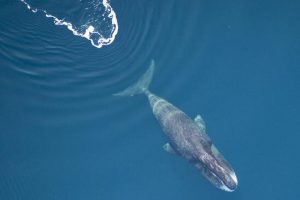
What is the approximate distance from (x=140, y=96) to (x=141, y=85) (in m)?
0.59

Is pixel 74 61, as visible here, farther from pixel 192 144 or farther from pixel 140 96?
pixel 192 144

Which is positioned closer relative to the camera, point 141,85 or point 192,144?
point 192,144

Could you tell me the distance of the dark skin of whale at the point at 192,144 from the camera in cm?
1289

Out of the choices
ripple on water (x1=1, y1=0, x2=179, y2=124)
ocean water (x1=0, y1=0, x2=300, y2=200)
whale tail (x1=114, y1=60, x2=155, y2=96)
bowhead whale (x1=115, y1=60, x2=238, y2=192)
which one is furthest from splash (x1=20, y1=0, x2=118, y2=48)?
bowhead whale (x1=115, y1=60, x2=238, y2=192)

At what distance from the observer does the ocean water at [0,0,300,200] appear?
15188 millimetres

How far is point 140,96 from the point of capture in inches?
624

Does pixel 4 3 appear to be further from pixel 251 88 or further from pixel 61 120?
pixel 251 88

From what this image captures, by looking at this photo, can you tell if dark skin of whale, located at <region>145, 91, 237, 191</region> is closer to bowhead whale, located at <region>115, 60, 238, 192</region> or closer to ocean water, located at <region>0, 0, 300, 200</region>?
bowhead whale, located at <region>115, 60, 238, 192</region>

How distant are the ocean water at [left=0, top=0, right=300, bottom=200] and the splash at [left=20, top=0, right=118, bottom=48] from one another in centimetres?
4

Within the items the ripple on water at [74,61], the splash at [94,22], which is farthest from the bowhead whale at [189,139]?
the splash at [94,22]

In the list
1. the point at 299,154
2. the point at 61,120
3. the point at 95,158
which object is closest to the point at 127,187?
the point at 95,158

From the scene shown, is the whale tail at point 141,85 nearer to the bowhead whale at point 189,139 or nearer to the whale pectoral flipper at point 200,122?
the bowhead whale at point 189,139

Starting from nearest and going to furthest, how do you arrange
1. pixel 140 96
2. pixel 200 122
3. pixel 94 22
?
pixel 200 122 < pixel 94 22 < pixel 140 96

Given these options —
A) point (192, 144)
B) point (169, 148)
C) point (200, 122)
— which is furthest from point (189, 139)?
point (200, 122)
